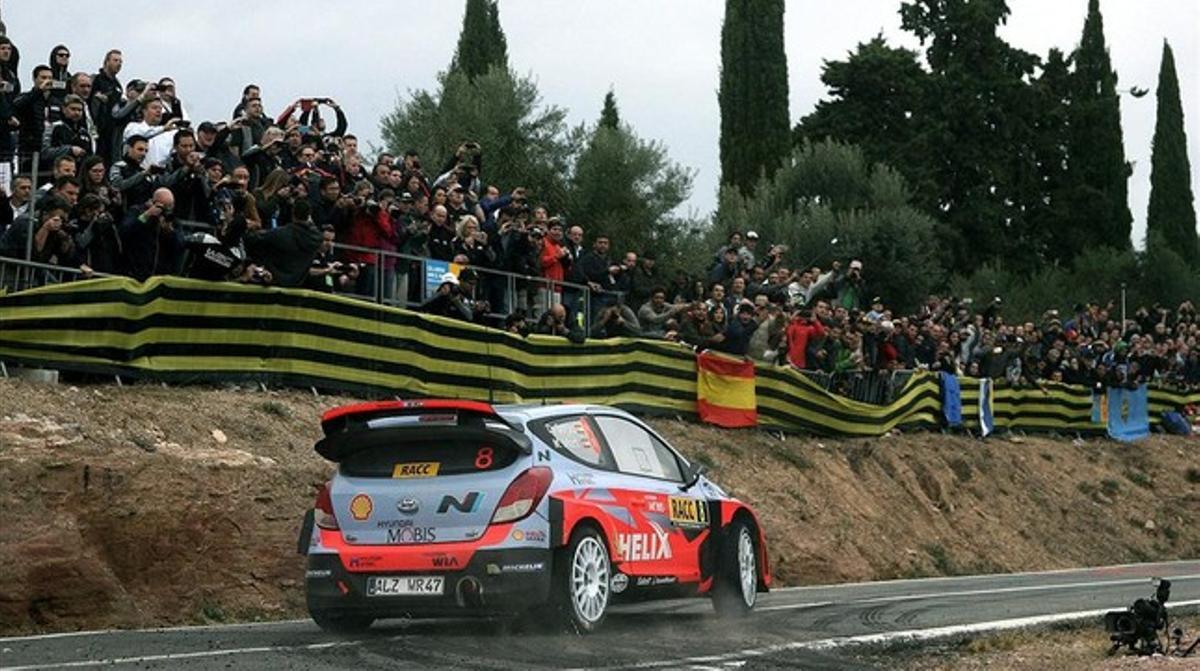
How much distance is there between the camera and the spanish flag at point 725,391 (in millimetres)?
26797

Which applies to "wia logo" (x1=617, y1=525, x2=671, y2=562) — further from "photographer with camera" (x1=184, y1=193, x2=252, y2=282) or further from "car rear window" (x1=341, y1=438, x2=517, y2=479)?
"photographer with camera" (x1=184, y1=193, x2=252, y2=282)

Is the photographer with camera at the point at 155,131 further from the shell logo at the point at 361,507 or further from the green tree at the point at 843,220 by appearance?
the green tree at the point at 843,220

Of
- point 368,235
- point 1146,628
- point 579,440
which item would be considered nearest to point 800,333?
point 368,235

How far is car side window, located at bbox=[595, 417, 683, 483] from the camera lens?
14.6 meters

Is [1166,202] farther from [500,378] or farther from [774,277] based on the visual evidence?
[500,378]

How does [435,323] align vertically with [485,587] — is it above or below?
above

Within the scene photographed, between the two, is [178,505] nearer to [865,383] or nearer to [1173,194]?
[865,383]

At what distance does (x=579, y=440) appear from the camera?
14.1 metres

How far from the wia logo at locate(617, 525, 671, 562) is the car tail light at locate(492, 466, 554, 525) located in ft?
3.26

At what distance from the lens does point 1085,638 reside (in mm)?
14734

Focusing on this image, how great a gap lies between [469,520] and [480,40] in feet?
162

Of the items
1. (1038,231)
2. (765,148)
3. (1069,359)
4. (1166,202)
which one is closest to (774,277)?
(1069,359)

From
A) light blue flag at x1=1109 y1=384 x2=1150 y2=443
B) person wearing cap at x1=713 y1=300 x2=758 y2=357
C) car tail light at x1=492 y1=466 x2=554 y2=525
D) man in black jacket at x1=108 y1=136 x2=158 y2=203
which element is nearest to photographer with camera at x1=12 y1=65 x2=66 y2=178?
man in black jacket at x1=108 y1=136 x2=158 y2=203

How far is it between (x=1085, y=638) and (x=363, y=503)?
5.73m
